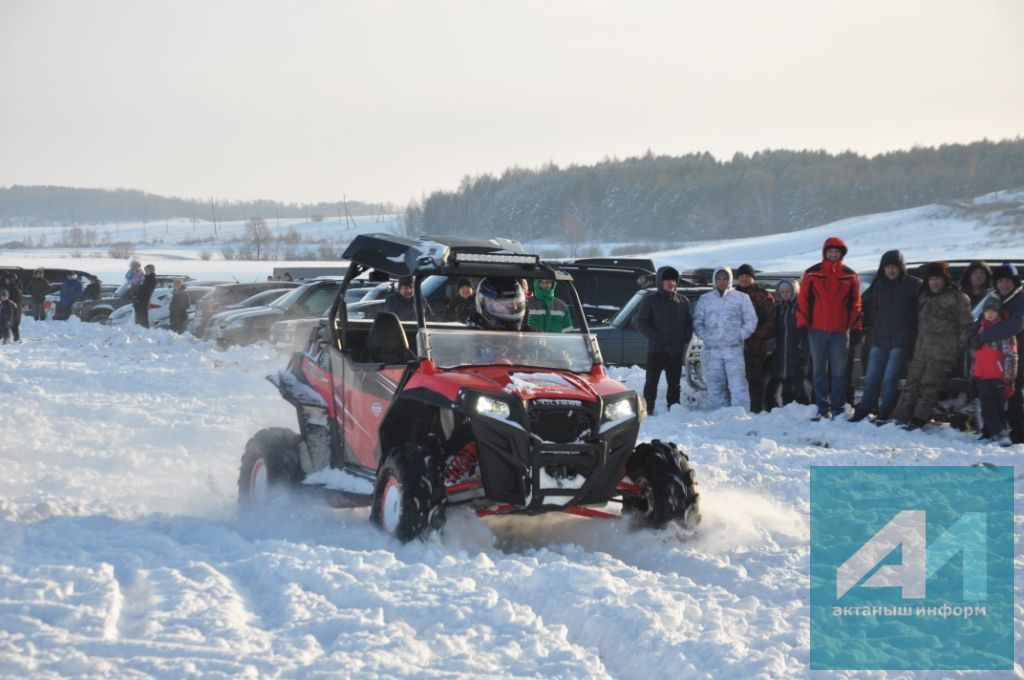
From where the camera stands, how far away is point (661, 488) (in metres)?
A: 6.70

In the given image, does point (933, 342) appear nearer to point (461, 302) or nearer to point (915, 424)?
point (915, 424)

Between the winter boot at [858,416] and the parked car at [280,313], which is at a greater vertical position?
the parked car at [280,313]

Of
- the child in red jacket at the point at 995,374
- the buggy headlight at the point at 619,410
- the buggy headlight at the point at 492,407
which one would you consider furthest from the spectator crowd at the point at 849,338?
the buggy headlight at the point at 492,407

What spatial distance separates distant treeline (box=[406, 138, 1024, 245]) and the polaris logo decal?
108 meters

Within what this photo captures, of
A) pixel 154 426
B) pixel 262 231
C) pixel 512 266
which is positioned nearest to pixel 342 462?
pixel 512 266

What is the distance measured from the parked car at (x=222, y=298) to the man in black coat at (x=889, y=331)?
1326 centimetres

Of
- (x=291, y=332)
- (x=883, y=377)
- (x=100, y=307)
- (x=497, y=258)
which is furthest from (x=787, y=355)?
(x=100, y=307)

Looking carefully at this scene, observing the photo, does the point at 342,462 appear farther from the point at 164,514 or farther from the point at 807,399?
the point at 807,399

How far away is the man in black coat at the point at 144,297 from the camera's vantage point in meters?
25.6

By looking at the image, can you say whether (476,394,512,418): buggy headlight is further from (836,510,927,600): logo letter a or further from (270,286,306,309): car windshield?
(270,286,306,309): car windshield

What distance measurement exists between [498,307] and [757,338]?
6.28 m

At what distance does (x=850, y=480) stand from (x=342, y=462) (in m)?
3.97

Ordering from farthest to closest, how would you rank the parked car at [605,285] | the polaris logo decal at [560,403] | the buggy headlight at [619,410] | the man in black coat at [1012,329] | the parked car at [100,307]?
1. the parked car at [100,307]
2. the parked car at [605,285]
3. the man in black coat at [1012,329]
4. the buggy headlight at [619,410]
5. the polaris logo decal at [560,403]
